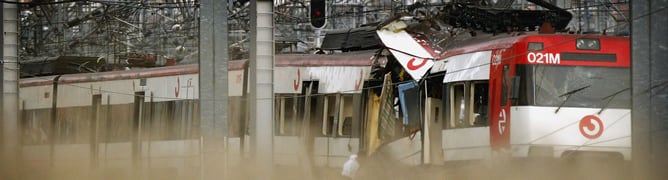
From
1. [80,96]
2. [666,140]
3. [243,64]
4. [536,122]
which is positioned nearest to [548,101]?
[536,122]

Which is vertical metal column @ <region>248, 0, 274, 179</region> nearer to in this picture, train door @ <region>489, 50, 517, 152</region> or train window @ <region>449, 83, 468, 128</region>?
train window @ <region>449, 83, 468, 128</region>

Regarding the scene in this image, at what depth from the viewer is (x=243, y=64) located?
86.6 ft

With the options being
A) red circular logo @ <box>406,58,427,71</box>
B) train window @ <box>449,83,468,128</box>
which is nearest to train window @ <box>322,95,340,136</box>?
red circular logo @ <box>406,58,427,71</box>

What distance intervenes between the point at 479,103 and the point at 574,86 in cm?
173

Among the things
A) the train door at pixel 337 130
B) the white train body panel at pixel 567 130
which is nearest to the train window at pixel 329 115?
the train door at pixel 337 130

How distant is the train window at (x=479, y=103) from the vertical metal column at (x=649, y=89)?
14.0ft

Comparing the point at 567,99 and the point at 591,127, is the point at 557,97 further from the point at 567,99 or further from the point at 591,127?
the point at 591,127

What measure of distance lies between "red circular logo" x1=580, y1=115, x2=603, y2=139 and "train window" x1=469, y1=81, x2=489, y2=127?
1.65 metres

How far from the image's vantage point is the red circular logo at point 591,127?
18.7 metres

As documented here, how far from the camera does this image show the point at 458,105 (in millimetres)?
20562

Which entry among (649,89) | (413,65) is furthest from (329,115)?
(649,89)

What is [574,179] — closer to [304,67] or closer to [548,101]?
[548,101]

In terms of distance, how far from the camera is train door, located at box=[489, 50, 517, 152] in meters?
18.9

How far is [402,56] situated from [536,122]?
14.6 ft
